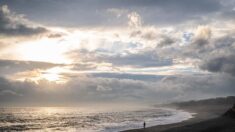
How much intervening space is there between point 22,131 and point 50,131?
27.7ft

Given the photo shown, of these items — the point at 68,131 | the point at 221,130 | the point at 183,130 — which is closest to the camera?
the point at 221,130

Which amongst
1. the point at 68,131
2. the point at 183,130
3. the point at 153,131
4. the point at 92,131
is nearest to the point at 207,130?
the point at 183,130

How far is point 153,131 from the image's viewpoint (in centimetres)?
7050

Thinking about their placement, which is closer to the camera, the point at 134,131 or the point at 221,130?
the point at 221,130

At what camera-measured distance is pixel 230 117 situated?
71312 mm

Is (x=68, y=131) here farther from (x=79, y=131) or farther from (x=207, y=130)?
(x=207, y=130)

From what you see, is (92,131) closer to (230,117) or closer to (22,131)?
(22,131)

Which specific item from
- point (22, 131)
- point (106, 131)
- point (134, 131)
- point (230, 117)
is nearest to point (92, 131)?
point (106, 131)

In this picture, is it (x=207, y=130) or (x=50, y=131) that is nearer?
(x=207, y=130)

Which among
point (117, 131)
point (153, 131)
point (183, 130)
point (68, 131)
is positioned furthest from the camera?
point (68, 131)

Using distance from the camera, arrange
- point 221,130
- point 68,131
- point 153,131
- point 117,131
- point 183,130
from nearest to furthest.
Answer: point 221,130 → point 183,130 → point 153,131 → point 117,131 → point 68,131

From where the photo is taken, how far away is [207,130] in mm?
52812

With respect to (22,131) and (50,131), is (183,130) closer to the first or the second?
(50,131)

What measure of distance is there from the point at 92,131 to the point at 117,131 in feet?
23.3
